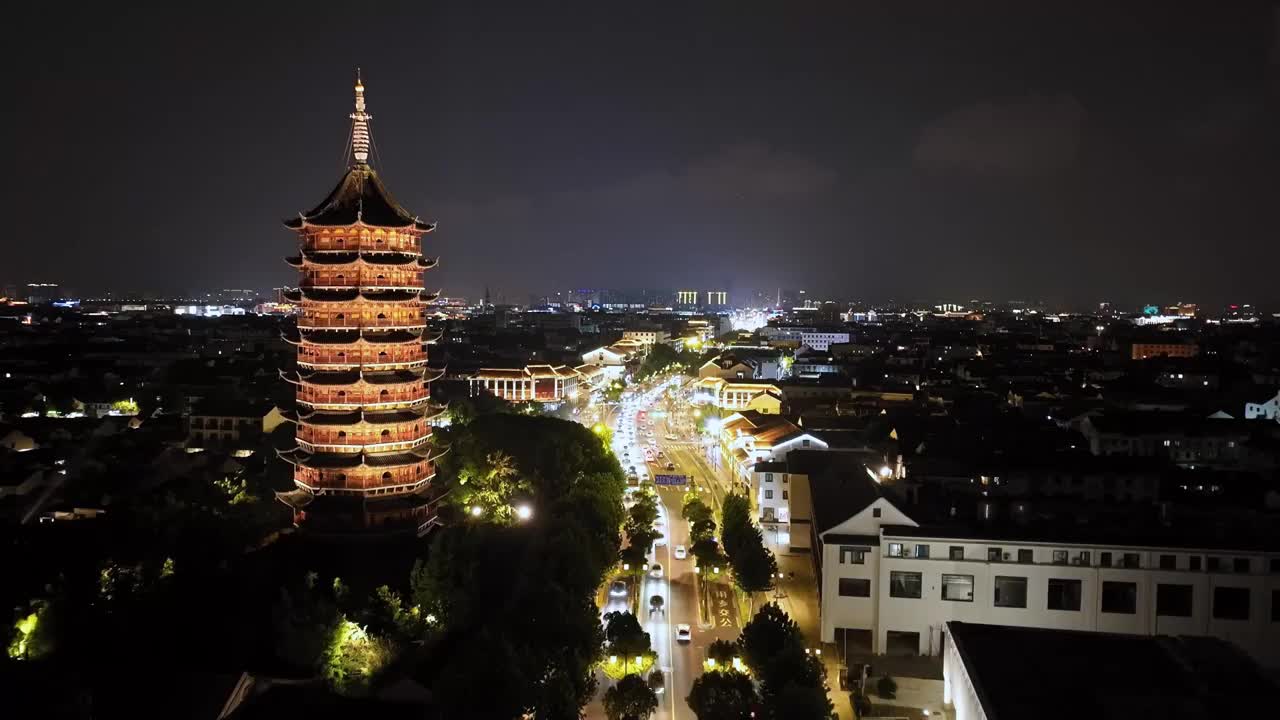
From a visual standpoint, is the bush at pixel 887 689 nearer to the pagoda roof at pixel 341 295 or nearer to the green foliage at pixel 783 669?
the green foliage at pixel 783 669

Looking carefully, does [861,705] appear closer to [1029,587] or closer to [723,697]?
[723,697]

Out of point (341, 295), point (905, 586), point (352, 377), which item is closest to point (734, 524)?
point (905, 586)

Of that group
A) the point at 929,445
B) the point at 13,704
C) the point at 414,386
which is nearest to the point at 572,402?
the point at 929,445

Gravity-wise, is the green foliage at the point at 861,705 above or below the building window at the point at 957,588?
below

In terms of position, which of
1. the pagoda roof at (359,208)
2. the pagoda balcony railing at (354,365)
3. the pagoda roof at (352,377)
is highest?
the pagoda roof at (359,208)

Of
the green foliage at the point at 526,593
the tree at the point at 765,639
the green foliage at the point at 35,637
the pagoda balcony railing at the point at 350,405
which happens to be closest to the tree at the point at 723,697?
the tree at the point at 765,639

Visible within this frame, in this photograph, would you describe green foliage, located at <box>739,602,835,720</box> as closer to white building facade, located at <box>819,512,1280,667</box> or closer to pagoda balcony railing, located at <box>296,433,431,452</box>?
white building facade, located at <box>819,512,1280,667</box>

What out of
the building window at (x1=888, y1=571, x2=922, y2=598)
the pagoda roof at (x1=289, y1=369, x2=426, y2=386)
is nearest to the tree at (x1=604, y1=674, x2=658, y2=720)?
the building window at (x1=888, y1=571, x2=922, y2=598)
